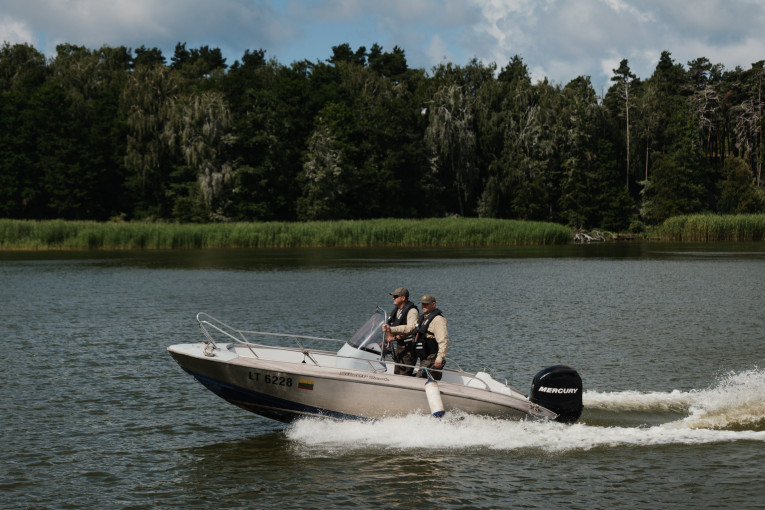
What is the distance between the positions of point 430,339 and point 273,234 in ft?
174

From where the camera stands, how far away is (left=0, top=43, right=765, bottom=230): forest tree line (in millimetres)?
79938

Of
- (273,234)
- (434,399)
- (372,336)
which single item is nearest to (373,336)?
(372,336)

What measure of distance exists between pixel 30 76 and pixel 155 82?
69.1 ft

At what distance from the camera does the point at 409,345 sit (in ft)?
41.9

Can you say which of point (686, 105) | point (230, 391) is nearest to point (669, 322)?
point (230, 391)

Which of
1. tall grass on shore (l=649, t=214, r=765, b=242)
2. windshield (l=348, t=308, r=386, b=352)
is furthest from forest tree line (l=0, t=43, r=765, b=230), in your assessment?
windshield (l=348, t=308, r=386, b=352)

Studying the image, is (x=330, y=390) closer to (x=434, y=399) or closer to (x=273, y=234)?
(x=434, y=399)

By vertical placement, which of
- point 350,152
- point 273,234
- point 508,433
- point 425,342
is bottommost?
point 508,433

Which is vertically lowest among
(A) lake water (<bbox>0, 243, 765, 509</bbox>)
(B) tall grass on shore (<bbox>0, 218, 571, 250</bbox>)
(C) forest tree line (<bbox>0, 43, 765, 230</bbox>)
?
(A) lake water (<bbox>0, 243, 765, 509</bbox>)

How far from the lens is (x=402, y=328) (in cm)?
1268

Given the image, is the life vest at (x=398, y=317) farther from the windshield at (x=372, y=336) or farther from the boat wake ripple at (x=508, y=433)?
the boat wake ripple at (x=508, y=433)

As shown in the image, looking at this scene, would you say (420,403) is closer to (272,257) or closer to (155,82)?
(272,257)

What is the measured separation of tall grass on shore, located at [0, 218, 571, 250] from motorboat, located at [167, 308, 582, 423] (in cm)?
5127

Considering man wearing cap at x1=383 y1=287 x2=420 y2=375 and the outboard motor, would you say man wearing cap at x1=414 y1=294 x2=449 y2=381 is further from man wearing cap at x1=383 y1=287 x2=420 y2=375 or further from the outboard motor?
the outboard motor
